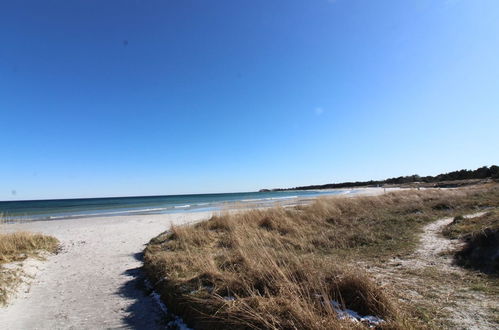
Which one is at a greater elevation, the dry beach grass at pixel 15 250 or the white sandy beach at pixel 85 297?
the dry beach grass at pixel 15 250

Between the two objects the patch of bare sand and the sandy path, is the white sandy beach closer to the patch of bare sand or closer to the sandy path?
the sandy path

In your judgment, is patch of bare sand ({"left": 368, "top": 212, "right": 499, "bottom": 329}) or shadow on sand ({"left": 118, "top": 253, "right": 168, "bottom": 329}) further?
shadow on sand ({"left": 118, "top": 253, "right": 168, "bottom": 329})

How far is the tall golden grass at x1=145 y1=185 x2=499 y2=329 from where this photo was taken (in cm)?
357

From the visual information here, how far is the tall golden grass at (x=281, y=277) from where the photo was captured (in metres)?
3.57

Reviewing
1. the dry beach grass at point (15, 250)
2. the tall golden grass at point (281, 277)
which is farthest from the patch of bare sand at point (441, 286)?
the dry beach grass at point (15, 250)

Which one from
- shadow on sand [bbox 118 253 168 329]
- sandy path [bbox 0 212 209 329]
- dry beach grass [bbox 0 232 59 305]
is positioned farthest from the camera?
dry beach grass [bbox 0 232 59 305]

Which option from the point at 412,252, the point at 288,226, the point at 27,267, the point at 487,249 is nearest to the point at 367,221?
the point at 288,226

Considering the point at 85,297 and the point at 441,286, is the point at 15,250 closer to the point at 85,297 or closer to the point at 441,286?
the point at 85,297

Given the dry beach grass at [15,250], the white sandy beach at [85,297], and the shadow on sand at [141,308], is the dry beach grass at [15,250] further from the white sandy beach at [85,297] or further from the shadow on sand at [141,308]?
the shadow on sand at [141,308]

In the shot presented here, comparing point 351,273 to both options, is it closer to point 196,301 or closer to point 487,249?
point 196,301

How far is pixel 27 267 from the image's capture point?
814cm

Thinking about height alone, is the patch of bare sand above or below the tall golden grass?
below

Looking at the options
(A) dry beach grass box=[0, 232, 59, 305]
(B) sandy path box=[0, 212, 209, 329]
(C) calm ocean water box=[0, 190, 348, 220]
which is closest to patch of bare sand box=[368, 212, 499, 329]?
(B) sandy path box=[0, 212, 209, 329]

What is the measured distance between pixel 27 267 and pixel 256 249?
22.6ft
